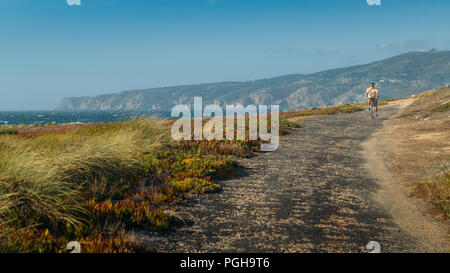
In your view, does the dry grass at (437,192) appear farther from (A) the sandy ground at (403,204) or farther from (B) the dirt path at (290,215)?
(B) the dirt path at (290,215)

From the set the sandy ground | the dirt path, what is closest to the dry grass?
the sandy ground

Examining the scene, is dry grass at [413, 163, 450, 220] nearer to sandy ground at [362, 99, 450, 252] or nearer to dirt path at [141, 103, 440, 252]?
sandy ground at [362, 99, 450, 252]

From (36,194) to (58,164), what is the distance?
80.3 inches

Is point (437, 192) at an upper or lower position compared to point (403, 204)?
upper

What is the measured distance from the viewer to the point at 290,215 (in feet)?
21.9

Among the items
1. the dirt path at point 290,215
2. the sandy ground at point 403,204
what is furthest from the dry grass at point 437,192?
the dirt path at point 290,215

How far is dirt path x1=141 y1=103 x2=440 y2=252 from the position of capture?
527cm

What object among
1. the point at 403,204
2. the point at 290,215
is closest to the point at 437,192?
the point at 403,204

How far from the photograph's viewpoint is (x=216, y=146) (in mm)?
13578

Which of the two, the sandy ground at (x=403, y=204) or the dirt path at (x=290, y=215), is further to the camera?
the sandy ground at (x=403, y=204)

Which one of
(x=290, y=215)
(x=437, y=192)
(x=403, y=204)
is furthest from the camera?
(x=437, y=192)

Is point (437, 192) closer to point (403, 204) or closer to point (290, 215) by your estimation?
point (403, 204)

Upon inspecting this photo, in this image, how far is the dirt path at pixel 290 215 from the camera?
5266 millimetres
